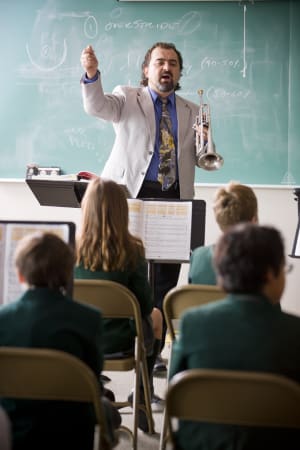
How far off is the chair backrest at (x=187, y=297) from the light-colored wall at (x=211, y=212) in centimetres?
295

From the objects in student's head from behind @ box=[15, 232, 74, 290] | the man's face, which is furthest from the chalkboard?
student's head from behind @ box=[15, 232, 74, 290]

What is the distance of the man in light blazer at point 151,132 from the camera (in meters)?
3.88

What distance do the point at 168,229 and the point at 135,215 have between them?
0.60 feet

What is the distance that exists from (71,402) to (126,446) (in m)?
1.16

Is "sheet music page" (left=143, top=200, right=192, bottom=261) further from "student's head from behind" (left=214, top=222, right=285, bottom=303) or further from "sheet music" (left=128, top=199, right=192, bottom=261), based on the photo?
"student's head from behind" (left=214, top=222, right=285, bottom=303)

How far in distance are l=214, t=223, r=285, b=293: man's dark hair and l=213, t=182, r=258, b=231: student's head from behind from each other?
1.07m

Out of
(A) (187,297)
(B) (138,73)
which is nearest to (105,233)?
(A) (187,297)

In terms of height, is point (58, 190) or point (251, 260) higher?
point (58, 190)

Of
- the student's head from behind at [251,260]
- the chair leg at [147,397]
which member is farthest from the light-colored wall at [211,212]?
the student's head from behind at [251,260]

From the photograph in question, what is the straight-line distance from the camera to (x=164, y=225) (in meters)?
3.42

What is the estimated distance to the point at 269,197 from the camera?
5.32m

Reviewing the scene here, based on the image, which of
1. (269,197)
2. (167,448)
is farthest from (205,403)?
(269,197)

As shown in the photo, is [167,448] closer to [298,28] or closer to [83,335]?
[83,335]

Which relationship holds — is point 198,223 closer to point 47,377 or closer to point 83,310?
point 83,310
